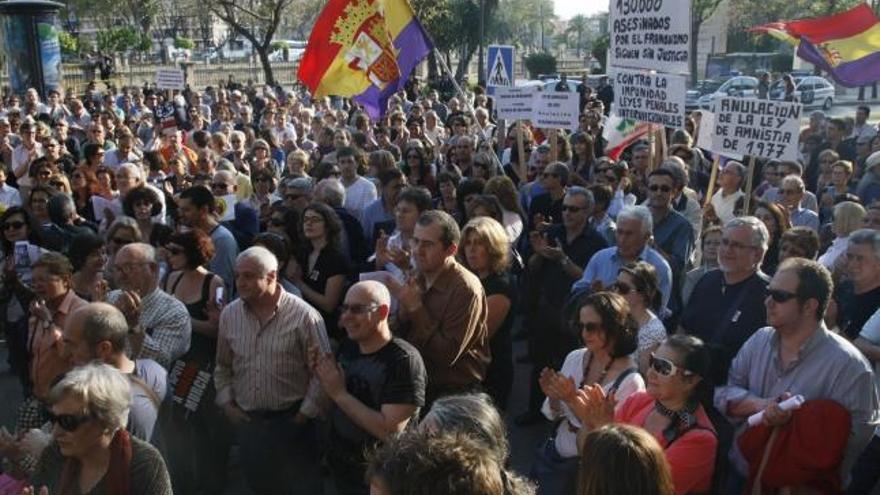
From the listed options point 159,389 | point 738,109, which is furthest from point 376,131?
point 159,389

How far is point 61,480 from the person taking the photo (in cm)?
303

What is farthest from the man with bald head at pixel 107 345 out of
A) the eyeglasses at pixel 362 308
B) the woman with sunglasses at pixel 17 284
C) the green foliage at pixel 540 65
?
the green foliage at pixel 540 65

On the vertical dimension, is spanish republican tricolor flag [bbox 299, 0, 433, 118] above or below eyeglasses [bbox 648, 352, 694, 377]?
above

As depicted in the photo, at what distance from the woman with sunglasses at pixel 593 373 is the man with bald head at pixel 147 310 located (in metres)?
1.88

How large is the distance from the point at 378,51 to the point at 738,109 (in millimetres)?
3849

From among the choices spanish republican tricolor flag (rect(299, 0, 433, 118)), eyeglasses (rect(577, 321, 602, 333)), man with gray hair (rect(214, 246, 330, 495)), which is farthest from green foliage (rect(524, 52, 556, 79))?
eyeglasses (rect(577, 321, 602, 333))

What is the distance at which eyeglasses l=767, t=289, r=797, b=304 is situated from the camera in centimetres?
373

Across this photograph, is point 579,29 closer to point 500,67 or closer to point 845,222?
point 500,67

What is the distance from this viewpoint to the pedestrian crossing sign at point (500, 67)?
1105 centimetres

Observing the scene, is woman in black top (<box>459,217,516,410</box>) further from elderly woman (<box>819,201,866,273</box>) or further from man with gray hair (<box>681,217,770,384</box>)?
elderly woman (<box>819,201,866,273</box>)

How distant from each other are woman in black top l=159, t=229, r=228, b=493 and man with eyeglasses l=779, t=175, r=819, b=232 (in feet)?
15.4

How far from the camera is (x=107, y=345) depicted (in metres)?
3.55

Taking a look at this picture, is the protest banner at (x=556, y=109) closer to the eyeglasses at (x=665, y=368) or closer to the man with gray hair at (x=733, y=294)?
the man with gray hair at (x=733, y=294)


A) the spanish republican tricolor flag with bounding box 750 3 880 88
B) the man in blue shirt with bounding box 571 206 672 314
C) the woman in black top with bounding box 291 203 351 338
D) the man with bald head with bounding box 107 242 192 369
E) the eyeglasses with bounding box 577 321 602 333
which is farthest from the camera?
the spanish republican tricolor flag with bounding box 750 3 880 88
